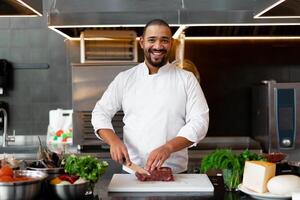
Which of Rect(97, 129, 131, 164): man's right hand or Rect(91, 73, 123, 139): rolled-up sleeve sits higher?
Rect(91, 73, 123, 139): rolled-up sleeve

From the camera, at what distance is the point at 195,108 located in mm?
2535

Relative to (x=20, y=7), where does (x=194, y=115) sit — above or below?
below

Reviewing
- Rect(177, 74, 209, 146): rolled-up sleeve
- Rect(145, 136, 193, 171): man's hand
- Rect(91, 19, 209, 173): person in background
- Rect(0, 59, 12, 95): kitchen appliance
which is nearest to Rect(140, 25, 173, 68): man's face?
Rect(91, 19, 209, 173): person in background

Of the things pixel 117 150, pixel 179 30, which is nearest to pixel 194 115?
pixel 117 150

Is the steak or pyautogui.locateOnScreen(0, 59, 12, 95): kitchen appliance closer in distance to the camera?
the steak

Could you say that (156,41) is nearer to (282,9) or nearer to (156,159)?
(156,159)

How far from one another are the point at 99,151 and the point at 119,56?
2.74 ft

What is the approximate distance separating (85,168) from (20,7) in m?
1.24

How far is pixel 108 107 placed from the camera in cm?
265

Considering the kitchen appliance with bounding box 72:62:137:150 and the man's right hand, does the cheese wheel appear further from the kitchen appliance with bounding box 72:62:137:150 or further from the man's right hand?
the kitchen appliance with bounding box 72:62:137:150

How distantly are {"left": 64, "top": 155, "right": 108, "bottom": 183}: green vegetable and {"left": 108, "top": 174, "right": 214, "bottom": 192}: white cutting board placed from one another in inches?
5.8

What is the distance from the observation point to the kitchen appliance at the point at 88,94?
13.1 ft

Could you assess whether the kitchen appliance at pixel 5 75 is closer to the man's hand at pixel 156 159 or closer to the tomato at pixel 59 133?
the tomato at pixel 59 133

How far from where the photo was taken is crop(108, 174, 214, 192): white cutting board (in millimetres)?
2043
